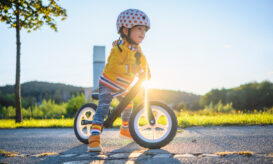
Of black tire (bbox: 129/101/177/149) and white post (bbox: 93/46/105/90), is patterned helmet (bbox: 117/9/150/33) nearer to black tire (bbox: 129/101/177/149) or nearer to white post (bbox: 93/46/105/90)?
black tire (bbox: 129/101/177/149)

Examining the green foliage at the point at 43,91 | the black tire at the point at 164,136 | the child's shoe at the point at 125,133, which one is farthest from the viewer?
the green foliage at the point at 43,91

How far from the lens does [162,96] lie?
2430cm

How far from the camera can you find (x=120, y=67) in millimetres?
2838

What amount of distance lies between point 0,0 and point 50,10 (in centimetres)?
140

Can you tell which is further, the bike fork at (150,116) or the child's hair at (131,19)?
the child's hair at (131,19)

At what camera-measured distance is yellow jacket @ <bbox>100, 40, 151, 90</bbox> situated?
2.82 meters

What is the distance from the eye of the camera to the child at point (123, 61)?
9.27 ft

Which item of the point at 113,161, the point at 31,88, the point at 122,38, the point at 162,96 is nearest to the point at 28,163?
the point at 113,161

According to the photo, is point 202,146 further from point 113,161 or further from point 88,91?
point 88,91

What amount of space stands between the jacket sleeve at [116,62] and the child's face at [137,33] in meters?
0.28

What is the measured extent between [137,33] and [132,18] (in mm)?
194

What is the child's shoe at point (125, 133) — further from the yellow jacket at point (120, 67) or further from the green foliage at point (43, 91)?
the green foliage at point (43, 91)

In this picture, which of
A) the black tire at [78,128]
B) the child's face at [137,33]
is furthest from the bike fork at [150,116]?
the black tire at [78,128]

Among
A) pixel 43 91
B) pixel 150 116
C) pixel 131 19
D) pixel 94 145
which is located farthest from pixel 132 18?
pixel 43 91
